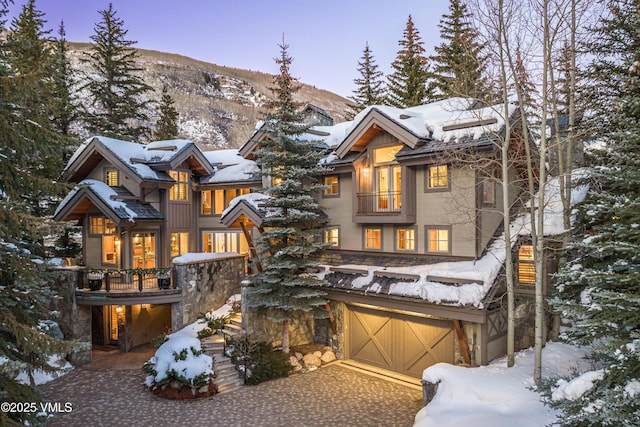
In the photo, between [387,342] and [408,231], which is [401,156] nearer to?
[408,231]

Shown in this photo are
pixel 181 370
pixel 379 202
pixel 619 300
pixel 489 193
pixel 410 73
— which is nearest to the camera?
pixel 619 300

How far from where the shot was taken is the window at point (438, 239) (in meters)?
15.6

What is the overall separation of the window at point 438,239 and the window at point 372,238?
2.35 metres

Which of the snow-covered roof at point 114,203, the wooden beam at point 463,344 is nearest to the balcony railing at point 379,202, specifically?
the wooden beam at point 463,344

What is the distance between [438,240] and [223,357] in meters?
A: 9.79

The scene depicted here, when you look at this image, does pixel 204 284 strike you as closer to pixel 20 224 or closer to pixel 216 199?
pixel 216 199

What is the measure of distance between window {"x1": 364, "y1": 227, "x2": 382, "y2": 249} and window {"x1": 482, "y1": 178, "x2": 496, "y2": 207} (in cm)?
451

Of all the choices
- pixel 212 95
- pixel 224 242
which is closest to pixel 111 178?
pixel 224 242

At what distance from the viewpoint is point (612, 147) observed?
7836 mm

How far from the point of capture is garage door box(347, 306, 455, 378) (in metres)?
14.7

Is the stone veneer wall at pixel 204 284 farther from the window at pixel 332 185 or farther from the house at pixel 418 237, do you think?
the window at pixel 332 185

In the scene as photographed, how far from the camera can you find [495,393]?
33.8ft

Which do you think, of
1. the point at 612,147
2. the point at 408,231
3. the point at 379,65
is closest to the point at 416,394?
the point at 408,231

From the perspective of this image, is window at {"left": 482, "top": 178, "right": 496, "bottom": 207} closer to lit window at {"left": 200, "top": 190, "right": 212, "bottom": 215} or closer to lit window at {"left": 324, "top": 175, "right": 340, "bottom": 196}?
lit window at {"left": 324, "top": 175, "right": 340, "bottom": 196}
